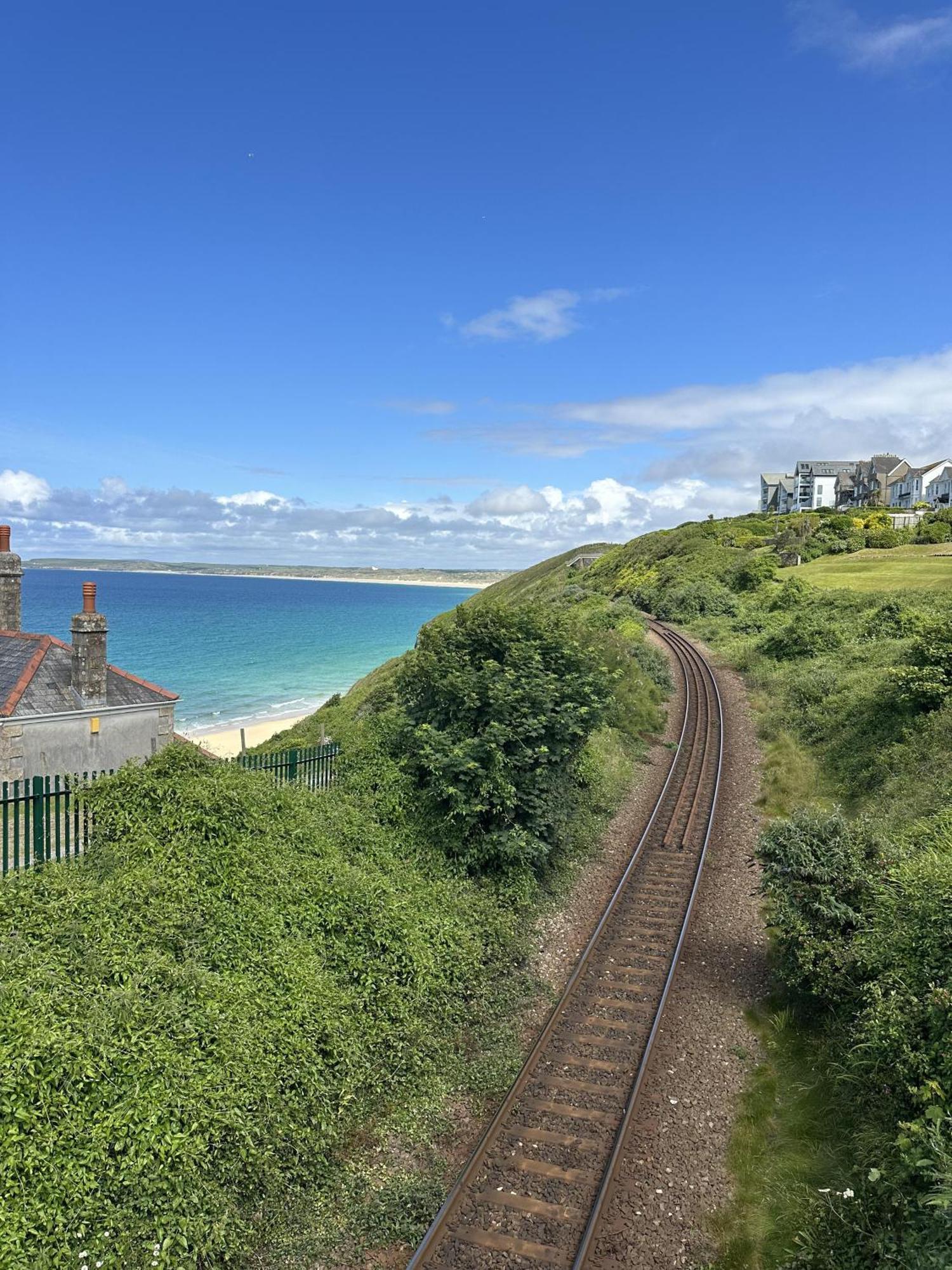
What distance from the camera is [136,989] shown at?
296 inches

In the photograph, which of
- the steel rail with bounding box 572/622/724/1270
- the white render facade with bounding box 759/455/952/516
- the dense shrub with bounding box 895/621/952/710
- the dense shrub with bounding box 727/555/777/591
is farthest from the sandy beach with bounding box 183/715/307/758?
the white render facade with bounding box 759/455/952/516

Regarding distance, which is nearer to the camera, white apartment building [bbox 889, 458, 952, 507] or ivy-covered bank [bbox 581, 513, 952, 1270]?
ivy-covered bank [bbox 581, 513, 952, 1270]

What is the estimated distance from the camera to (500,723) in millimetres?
13594

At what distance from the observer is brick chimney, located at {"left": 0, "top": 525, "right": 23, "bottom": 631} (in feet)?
63.2

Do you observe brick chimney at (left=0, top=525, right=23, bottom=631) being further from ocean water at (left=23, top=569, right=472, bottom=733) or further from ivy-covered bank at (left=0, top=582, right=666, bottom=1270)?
ocean water at (left=23, top=569, right=472, bottom=733)

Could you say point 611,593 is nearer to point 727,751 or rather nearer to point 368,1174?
point 727,751

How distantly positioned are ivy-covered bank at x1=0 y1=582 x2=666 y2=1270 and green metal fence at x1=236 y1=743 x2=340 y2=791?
13.6 inches

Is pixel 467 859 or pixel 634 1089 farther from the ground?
pixel 467 859

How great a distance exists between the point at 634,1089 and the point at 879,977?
10.4ft

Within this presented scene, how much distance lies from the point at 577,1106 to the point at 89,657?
13674mm

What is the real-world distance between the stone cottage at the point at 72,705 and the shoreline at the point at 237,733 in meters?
25.0

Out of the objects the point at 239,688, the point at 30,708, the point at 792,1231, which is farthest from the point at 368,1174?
the point at 239,688

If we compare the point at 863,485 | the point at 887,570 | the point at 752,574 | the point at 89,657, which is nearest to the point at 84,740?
the point at 89,657

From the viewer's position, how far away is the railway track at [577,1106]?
7.21 meters
